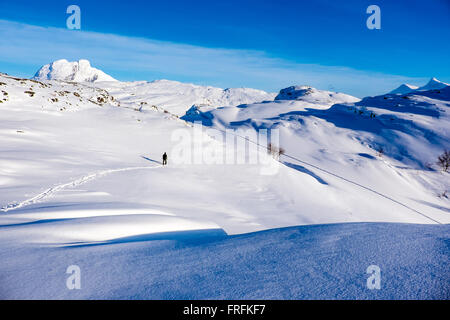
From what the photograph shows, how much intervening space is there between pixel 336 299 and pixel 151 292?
2131 mm

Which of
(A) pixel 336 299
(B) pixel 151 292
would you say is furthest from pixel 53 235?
(A) pixel 336 299

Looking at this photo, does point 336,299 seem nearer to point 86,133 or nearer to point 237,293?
point 237,293

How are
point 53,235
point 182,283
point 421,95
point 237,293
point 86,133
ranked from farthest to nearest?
point 421,95, point 86,133, point 53,235, point 182,283, point 237,293

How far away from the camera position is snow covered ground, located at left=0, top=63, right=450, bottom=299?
307 centimetres

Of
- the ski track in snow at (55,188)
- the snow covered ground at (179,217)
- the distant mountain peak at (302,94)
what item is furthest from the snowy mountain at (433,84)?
the ski track in snow at (55,188)

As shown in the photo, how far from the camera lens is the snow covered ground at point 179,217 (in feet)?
10.1

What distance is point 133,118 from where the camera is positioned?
34.0 meters

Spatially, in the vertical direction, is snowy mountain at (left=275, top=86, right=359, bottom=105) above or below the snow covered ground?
above
